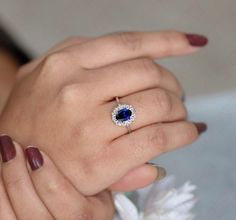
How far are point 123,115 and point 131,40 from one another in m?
0.12

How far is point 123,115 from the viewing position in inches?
25.5

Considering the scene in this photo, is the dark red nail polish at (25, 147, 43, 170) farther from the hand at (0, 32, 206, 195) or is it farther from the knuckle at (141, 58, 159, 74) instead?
the knuckle at (141, 58, 159, 74)

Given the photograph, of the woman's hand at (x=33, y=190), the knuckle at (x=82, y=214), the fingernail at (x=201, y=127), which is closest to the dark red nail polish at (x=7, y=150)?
the woman's hand at (x=33, y=190)

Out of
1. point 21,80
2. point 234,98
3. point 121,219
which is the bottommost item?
point 121,219

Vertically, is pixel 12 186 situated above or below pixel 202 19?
below

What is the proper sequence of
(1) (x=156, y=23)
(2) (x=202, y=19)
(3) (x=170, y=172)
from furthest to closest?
(1) (x=156, y=23) → (2) (x=202, y=19) → (3) (x=170, y=172)

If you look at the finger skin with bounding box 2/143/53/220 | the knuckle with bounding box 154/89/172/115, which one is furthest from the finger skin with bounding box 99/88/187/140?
the finger skin with bounding box 2/143/53/220

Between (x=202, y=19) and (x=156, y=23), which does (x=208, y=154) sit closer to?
(x=202, y=19)

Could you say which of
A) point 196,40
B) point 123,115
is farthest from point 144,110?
point 196,40

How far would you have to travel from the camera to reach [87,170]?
0.67 m

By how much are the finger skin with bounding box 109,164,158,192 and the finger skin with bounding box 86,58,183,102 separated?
0.09m

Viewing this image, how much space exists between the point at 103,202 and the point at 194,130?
0.49ft

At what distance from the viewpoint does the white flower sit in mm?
680

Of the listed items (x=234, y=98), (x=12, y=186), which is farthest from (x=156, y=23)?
(x=12, y=186)
